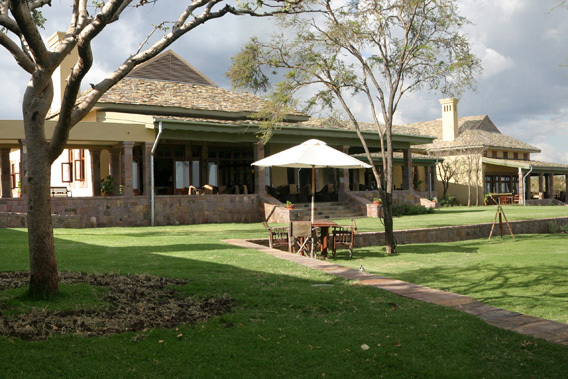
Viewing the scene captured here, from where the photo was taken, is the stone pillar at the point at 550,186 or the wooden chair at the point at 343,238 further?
the stone pillar at the point at 550,186

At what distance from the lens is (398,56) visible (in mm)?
13406

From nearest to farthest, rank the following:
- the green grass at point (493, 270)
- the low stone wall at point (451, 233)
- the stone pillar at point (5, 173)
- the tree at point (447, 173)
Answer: the green grass at point (493, 270), the low stone wall at point (451, 233), the stone pillar at point (5, 173), the tree at point (447, 173)

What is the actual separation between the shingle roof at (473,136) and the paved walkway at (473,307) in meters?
33.4

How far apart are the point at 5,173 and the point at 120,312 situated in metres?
17.4

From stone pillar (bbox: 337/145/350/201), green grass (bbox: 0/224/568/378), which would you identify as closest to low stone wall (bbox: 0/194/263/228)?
stone pillar (bbox: 337/145/350/201)

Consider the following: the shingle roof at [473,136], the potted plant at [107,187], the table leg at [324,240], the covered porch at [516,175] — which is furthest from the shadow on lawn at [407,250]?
the shingle roof at [473,136]

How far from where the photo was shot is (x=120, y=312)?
5.38 metres

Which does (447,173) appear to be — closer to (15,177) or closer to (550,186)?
(550,186)

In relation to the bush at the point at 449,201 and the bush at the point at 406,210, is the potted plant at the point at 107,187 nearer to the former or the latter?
the bush at the point at 406,210

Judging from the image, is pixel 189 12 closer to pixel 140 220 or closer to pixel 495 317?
pixel 495 317

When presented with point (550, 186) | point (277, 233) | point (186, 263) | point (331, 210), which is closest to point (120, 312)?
point (186, 263)

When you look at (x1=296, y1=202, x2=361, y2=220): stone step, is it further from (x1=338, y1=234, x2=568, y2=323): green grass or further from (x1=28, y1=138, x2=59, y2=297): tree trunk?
(x1=28, y1=138, x2=59, y2=297): tree trunk

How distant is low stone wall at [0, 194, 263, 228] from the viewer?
17.8m

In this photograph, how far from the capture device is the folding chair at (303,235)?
1166cm
